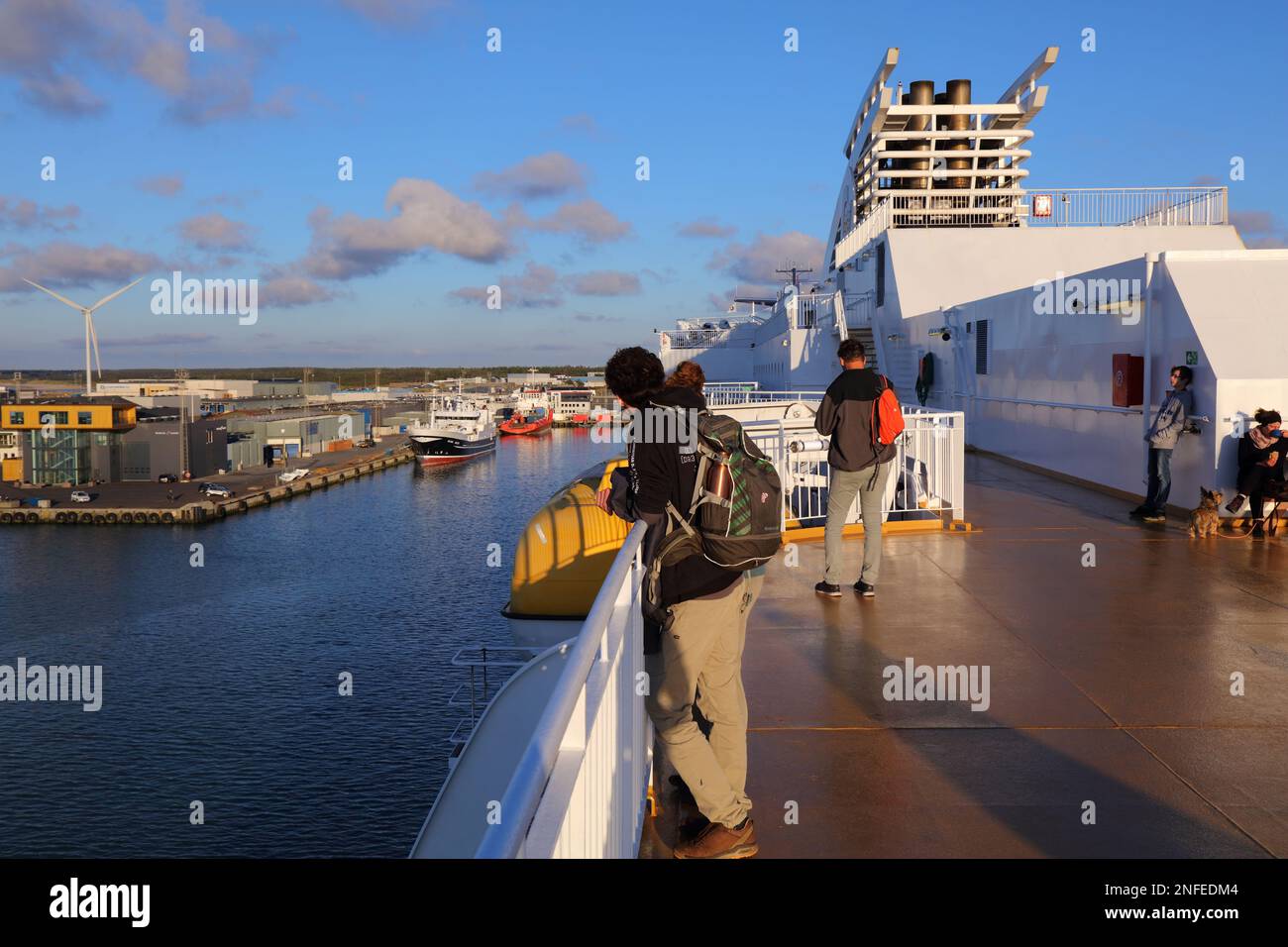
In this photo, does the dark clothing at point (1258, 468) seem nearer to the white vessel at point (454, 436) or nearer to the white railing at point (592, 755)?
the white railing at point (592, 755)

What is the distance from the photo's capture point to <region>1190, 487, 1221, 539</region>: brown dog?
32.9ft

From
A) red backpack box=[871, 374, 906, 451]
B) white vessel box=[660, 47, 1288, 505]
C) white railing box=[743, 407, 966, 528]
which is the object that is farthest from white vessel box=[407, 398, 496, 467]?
red backpack box=[871, 374, 906, 451]

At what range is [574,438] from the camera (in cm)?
12962

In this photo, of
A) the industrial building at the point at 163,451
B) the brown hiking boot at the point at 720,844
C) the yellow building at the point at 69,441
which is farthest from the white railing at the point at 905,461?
the yellow building at the point at 69,441

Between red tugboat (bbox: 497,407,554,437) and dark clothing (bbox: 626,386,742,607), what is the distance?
125469mm

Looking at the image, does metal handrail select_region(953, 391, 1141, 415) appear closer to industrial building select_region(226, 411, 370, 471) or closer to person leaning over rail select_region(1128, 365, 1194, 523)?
person leaning over rail select_region(1128, 365, 1194, 523)

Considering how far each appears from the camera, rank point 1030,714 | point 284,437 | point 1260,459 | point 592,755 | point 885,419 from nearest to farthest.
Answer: point 592,755, point 1030,714, point 885,419, point 1260,459, point 284,437

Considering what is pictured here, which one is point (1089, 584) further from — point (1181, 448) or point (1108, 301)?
point (1108, 301)

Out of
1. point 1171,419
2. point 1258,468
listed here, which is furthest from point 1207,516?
point 1171,419

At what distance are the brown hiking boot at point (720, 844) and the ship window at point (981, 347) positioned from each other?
54.3ft

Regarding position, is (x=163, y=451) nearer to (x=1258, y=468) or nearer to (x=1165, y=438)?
(x=1165, y=438)

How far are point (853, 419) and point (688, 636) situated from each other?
3.94m

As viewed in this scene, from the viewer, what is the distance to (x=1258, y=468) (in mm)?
10008
